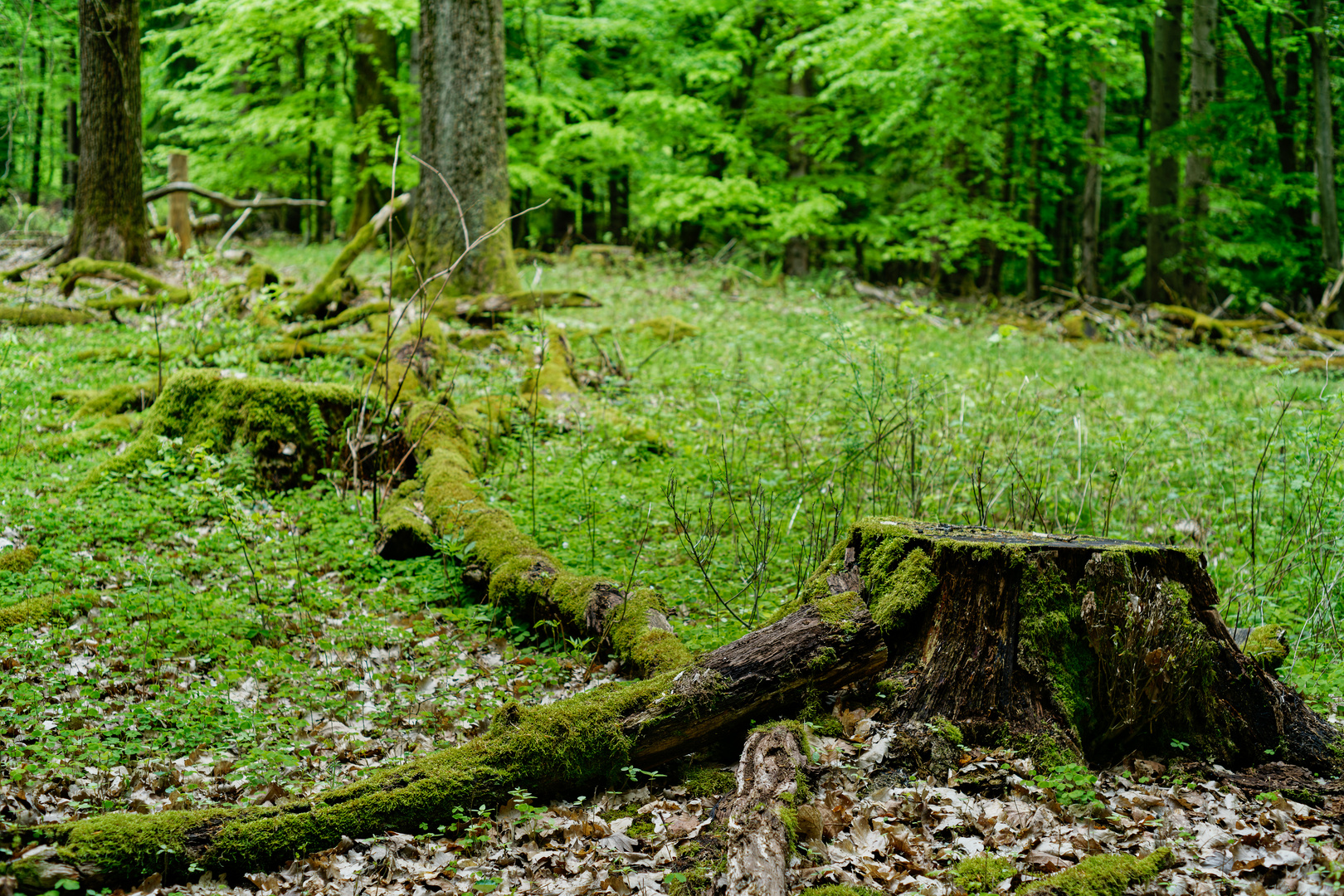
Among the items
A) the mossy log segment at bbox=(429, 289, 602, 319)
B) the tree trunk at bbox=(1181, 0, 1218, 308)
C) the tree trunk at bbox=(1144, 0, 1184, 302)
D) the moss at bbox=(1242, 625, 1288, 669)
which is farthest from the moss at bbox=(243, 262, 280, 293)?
the tree trunk at bbox=(1181, 0, 1218, 308)

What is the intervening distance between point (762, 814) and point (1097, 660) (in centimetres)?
161

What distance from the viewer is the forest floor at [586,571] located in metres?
3.14

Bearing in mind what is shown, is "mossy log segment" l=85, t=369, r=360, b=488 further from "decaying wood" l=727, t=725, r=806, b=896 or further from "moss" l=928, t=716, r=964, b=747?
"moss" l=928, t=716, r=964, b=747

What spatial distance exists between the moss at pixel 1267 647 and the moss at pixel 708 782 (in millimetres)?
2413

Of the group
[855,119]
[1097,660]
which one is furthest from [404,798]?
[855,119]

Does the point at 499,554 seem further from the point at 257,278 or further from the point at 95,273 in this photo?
the point at 95,273

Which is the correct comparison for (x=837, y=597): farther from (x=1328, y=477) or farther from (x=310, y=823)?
(x=1328, y=477)

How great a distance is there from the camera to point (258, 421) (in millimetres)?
6582

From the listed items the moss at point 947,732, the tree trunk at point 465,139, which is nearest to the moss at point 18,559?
the moss at point 947,732

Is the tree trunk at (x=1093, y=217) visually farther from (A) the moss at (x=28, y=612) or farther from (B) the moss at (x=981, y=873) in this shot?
(A) the moss at (x=28, y=612)

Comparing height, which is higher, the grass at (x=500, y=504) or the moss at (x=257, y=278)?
the moss at (x=257, y=278)

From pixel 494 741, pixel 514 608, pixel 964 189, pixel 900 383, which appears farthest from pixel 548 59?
pixel 494 741

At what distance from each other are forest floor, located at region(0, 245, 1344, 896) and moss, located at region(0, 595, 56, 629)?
0.09 metres

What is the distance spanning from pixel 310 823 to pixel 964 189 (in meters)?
17.1
